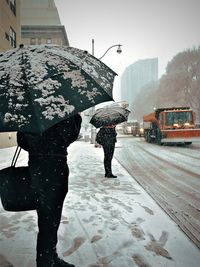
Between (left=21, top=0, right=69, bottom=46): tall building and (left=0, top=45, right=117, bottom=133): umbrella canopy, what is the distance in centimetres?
5452

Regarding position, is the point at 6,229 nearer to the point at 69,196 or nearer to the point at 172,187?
the point at 69,196

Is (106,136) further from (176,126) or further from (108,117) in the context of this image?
(176,126)

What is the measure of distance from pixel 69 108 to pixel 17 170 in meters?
0.78

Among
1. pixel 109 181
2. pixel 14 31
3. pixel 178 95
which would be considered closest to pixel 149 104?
pixel 178 95

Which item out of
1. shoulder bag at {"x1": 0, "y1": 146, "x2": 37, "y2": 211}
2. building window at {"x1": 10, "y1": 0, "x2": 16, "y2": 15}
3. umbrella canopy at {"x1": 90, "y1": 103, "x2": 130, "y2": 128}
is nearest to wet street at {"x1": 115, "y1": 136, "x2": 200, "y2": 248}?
umbrella canopy at {"x1": 90, "y1": 103, "x2": 130, "y2": 128}

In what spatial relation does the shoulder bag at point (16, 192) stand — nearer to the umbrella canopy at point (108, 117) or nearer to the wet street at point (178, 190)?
the wet street at point (178, 190)

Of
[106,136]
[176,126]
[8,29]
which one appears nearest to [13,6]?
[8,29]

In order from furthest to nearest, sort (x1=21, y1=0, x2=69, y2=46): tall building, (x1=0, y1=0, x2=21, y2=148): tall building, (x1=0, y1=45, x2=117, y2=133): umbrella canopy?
(x1=21, y1=0, x2=69, y2=46): tall building
(x1=0, y1=0, x2=21, y2=148): tall building
(x1=0, y1=45, x2=117, y2=133): umbrella canopy

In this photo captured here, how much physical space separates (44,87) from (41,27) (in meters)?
57.6

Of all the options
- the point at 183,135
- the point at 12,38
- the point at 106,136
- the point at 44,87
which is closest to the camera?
the point at 44,87

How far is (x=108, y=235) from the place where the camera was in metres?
3.86

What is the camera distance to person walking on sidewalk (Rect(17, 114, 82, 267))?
245 centimetres

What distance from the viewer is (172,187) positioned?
715cm

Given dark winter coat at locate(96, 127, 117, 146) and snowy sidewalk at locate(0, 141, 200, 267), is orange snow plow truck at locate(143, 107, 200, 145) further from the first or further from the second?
snowy sidewalk at locate(0, 141, 200, 267)
